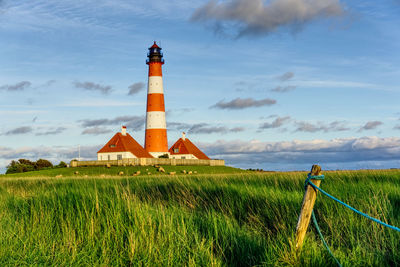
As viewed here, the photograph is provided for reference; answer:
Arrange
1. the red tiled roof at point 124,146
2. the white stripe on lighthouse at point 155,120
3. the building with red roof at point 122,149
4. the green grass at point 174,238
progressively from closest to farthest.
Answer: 1. the green grass at point 174,238
2. the white stripe on lighthouse at point 155,120
3. the building with red roof at point 122,149
4. the red tiled roof at point 124,146

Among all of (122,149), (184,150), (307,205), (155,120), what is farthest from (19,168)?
(307,205)

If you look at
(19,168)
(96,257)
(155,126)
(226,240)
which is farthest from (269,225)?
(19,168)

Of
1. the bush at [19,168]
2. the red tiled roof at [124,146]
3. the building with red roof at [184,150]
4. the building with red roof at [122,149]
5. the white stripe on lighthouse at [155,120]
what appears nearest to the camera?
the bush at [19,168]

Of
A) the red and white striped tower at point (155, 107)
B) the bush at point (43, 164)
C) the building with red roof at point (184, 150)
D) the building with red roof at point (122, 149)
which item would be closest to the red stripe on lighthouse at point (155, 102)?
the red and white striped tower at point (155, 107)

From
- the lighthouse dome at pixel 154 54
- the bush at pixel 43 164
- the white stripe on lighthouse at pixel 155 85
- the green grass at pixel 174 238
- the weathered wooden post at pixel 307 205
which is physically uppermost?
the lighthouse dome at pixel 154 54

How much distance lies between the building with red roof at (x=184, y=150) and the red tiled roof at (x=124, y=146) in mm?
6275

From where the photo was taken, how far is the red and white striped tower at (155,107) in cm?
4275

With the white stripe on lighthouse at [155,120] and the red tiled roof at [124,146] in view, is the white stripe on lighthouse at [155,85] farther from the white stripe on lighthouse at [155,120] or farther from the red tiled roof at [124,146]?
the red tiled roof at [124,146]

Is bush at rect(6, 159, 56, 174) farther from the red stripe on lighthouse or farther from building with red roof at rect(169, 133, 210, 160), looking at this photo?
building with red roof at rect(169, 133, 210, 160)

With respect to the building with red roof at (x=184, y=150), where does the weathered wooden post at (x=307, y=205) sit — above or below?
below

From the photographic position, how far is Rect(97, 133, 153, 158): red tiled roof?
4638 centimetres

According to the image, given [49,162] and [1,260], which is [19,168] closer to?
[49,162]

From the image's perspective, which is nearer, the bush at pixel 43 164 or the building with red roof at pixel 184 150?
the bush at pixel 43 164

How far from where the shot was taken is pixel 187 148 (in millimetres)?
52938
